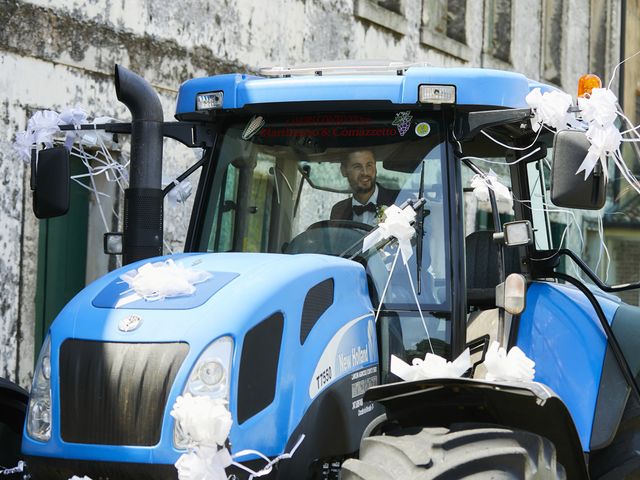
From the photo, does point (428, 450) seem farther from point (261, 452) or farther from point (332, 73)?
point (332, 73)

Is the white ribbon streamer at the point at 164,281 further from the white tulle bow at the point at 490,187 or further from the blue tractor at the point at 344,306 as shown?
the white tulle bow at the point at 490,187

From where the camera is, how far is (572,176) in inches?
179

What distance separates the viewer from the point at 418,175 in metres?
5.00

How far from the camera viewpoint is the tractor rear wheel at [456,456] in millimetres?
4020

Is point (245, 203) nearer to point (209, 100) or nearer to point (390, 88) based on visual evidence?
point (209, 100)

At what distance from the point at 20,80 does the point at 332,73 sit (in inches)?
196

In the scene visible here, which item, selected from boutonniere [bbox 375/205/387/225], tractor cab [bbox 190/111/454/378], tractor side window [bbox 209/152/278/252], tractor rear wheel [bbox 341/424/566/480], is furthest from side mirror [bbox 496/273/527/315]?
tractor side window [bbox 209/152/278/252]

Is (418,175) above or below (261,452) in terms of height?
above

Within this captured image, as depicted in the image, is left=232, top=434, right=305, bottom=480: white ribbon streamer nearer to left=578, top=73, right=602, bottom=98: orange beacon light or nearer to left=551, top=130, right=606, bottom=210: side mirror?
left=551, top=130, right=606, bottom=210: side mirror

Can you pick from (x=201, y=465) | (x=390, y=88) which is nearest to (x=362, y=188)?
(x=390, y=88)

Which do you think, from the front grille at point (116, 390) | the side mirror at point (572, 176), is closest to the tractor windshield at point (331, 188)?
the side mirror at point (572, 176)

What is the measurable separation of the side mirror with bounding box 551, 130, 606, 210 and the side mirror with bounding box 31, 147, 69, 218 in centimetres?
205

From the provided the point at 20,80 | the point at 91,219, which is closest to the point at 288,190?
the point at 20,80

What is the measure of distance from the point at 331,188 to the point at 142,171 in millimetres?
914
